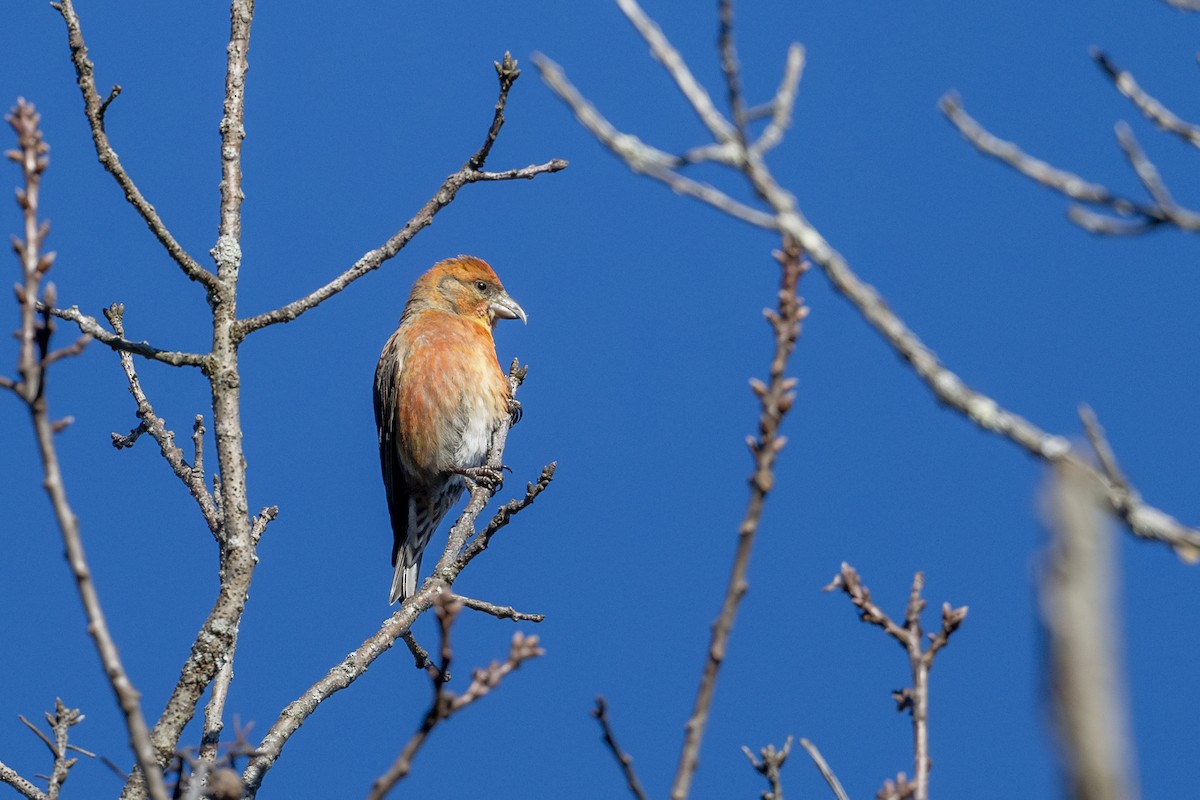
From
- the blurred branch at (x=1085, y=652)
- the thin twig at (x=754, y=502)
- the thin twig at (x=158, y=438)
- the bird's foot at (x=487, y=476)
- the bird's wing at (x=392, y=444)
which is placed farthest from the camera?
the bird's wing at (x=392, y=444)

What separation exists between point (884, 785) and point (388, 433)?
6.23 meters

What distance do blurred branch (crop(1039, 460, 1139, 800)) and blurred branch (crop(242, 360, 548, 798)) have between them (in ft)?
7.60

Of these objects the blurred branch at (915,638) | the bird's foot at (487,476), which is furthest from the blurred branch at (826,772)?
the bird's foot at (487,476)

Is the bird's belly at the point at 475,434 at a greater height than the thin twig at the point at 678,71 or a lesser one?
greater

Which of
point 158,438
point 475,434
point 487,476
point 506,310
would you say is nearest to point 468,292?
point 506,310

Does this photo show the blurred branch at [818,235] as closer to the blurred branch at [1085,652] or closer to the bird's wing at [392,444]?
the blurred branch at [1085,652]

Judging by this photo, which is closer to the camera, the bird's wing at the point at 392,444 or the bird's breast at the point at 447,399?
the bird's breast at the point at 447,399

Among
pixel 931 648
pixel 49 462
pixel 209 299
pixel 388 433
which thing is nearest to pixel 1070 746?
pixel 49 462

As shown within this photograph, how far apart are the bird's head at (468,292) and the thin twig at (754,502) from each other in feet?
23.5

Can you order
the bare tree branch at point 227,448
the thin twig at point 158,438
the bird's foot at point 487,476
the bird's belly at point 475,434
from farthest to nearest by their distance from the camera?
1. the bird's belly at point 475,434
2. the bird's foot at point 487,476
3. the thin twig at point 158,438
4. the bare tree branch at point 227,448

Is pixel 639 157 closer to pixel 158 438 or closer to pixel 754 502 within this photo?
pixel 754 502

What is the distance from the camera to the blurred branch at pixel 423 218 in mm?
3777

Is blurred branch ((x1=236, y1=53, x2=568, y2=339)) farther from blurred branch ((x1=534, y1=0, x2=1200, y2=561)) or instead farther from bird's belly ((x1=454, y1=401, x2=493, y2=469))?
bird's belly ((x1=454, y1=401, x2=493, y2=469))

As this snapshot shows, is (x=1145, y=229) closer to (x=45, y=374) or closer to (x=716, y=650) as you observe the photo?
(x=716, y=650)
